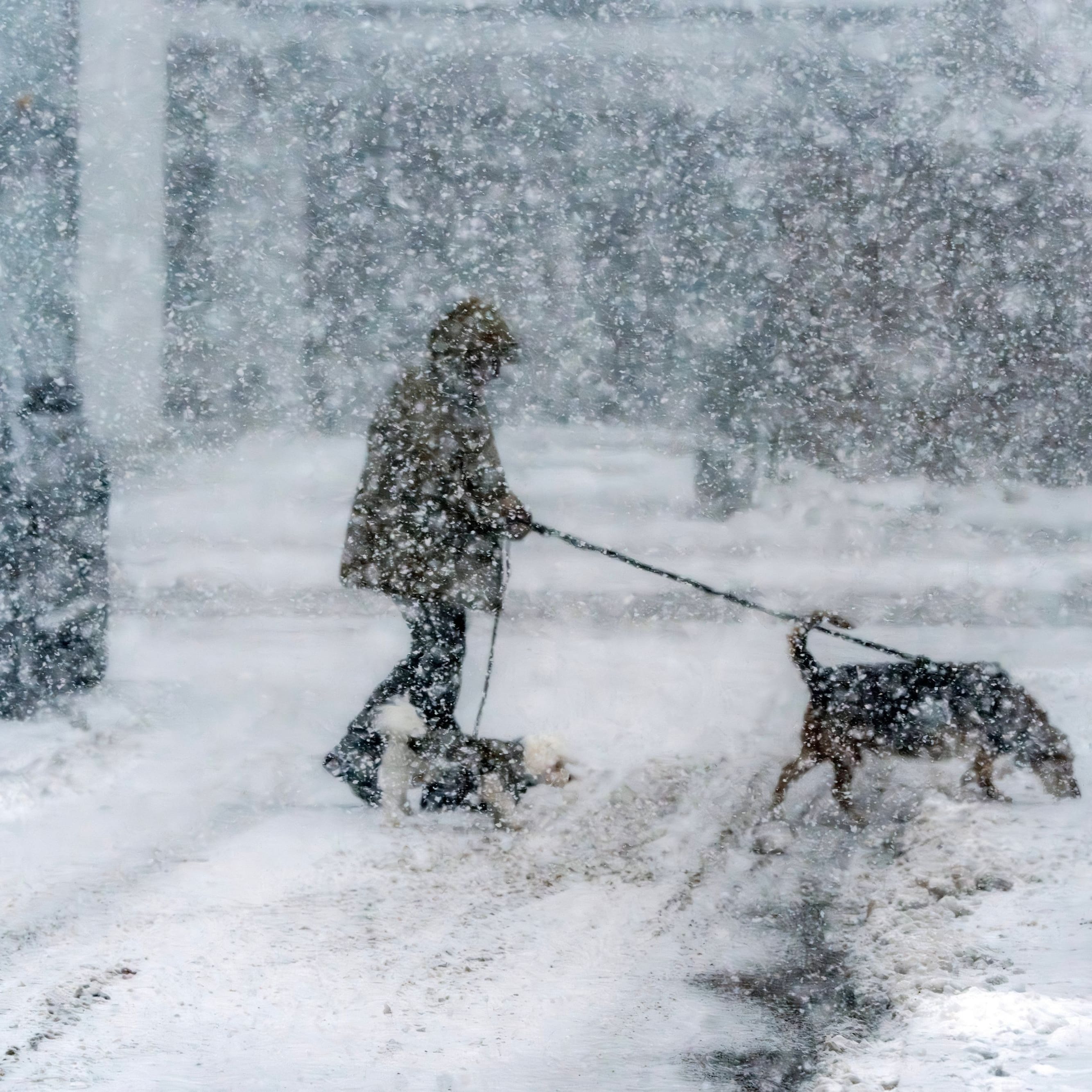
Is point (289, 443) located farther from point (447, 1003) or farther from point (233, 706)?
point (447, 1003)

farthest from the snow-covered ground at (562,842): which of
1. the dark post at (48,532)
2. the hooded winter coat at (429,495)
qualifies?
the hooded winter coat at (429,495)

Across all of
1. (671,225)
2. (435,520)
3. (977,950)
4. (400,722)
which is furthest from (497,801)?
(671,225)

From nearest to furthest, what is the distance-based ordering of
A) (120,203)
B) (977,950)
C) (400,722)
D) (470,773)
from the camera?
(977,950) → (400,722) → (470,773) → (120,203)

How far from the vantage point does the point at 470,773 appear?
9.13ft

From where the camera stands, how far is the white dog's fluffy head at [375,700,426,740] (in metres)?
2.68

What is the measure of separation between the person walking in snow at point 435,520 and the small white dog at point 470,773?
0.05 m

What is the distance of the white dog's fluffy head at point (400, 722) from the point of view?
2.68 m

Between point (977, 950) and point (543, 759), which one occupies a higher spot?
point (543, 759)

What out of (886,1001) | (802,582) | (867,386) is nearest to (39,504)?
(886,1001)

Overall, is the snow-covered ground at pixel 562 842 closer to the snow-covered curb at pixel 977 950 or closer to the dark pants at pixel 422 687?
the snow-covered curb at pixel 977 950

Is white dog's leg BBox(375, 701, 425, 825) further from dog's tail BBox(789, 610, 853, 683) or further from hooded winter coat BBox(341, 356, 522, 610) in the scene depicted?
dog's tail BBox(789, 610, 853, 683)

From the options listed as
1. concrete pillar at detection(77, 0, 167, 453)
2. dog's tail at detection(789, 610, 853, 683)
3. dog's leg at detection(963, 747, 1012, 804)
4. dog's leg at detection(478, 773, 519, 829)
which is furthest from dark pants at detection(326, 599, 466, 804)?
concrete pillar at detection(77, 0, 167, 453)

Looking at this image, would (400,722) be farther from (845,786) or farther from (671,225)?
(671,225)

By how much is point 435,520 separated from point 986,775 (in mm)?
1907
